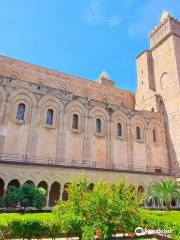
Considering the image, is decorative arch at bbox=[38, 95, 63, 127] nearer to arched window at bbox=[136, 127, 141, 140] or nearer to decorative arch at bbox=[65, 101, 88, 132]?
decorative arch at bbox=[65, 101, 88, 132]

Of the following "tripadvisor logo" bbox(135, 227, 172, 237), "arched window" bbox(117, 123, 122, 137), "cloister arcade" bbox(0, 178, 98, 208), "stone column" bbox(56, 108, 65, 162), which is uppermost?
"arched window" bbox(117, 123, 122, 137)

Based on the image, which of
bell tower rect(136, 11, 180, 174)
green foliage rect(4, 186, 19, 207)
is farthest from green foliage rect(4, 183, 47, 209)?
bell tower rect(136, 11, 180, 174)

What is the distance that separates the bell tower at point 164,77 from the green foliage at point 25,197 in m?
18.0

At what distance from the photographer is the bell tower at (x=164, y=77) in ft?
94.0

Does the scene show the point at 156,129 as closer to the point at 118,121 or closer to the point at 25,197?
the point at 118,121

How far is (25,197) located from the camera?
14.9 m

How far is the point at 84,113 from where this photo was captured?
25.1 metres

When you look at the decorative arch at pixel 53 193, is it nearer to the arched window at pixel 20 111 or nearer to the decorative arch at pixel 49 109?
the decorative arch at pixel 49 109

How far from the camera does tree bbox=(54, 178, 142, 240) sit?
7.98 m

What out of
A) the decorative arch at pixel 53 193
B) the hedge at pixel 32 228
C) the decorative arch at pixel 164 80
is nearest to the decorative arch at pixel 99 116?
the decorative arch at pixel 53 193

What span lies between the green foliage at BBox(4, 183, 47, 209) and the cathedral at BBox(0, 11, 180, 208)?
53.2 inches

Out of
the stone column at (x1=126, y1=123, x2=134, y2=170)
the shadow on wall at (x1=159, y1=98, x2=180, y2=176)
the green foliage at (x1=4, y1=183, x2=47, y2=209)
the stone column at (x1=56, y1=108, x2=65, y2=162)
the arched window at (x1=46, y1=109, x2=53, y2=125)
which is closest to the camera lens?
the green foliage at (x1=4, y1=183, x2=47, y2=209)

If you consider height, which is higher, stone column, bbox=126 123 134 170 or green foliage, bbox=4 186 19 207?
stone column, bbox=126 123 134 170

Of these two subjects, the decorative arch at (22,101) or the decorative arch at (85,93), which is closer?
the decorative arch at (22,101)
